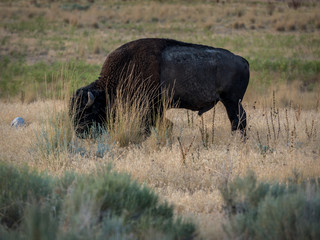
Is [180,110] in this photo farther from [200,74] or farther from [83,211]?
[83,211]

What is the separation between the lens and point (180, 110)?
37.1 ft

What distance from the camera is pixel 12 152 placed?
718cm

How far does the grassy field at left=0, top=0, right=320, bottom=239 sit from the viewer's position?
233 inches

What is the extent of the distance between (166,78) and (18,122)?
139 inches

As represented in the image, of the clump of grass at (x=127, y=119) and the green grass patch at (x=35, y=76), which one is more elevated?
the clump of grass at (x=127, y=119)

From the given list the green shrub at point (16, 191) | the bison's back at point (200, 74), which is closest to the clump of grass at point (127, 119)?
the bison's back at point (200, 74)

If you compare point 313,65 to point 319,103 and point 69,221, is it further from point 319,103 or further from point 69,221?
point 69,221

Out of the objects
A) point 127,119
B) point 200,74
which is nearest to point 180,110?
point 200,74

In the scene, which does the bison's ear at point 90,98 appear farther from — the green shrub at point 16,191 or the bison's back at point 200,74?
the green shrub at point 16,191

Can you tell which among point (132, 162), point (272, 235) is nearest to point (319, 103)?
point (132, 162)

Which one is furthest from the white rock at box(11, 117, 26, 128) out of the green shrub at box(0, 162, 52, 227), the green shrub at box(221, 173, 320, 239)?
the green shrub at box(221, 173, 320, 239)

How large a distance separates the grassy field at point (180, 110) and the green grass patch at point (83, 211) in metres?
0.41

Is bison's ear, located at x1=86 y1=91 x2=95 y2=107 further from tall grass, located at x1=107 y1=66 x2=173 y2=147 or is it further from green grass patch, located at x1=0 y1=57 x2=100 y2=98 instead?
green grass patch, located at x1=0 y1=57 x2=100 y2=98

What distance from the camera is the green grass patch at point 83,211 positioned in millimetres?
3336
